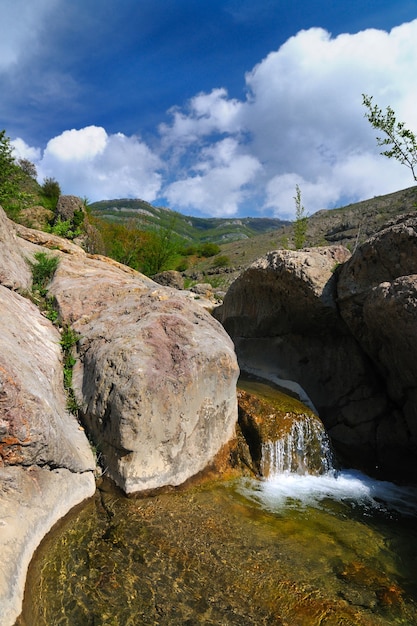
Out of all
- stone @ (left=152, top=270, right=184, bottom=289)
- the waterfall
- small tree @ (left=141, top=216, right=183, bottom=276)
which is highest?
small tree @ (left=141, top=216, right=183, bottom=276)

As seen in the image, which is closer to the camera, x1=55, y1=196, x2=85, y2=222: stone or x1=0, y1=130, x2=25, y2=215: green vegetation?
x1=0, y1=130, x2=25, y2=215: green vegetation

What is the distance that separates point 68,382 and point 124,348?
1379 millimetres

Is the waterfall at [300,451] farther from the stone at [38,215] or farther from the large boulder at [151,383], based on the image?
the stone at [38,215]

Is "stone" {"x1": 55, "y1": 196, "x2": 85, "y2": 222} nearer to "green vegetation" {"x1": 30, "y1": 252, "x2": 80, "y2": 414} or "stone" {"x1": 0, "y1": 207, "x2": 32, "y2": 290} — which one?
"green vegetation" {"x1": 30, "y1": 252, "x2": 80, "y2": 414}

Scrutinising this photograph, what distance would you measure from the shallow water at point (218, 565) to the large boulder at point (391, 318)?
4.17 meters

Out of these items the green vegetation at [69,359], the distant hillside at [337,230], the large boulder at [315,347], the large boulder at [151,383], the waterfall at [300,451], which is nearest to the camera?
the large boulder at [151,383]

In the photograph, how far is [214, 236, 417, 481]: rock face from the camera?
34.1 ft

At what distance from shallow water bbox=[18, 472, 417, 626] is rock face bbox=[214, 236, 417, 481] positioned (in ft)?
14.0

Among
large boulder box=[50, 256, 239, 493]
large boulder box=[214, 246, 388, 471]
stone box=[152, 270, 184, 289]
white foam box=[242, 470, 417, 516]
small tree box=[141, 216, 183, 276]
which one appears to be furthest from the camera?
small tree box=[141, 216, 183, 276]

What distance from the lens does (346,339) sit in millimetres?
13250

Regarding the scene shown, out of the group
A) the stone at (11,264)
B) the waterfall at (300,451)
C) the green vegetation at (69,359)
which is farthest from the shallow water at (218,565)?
the stone at (11,264)

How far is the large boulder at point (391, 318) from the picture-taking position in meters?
9.72

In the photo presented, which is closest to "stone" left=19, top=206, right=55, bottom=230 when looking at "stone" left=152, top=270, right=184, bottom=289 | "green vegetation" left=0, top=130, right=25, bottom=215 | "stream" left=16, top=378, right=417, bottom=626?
"green vegetation" left=0, top=130, right=25, bottom=215

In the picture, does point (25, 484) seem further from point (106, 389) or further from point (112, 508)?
point (106, 389)
